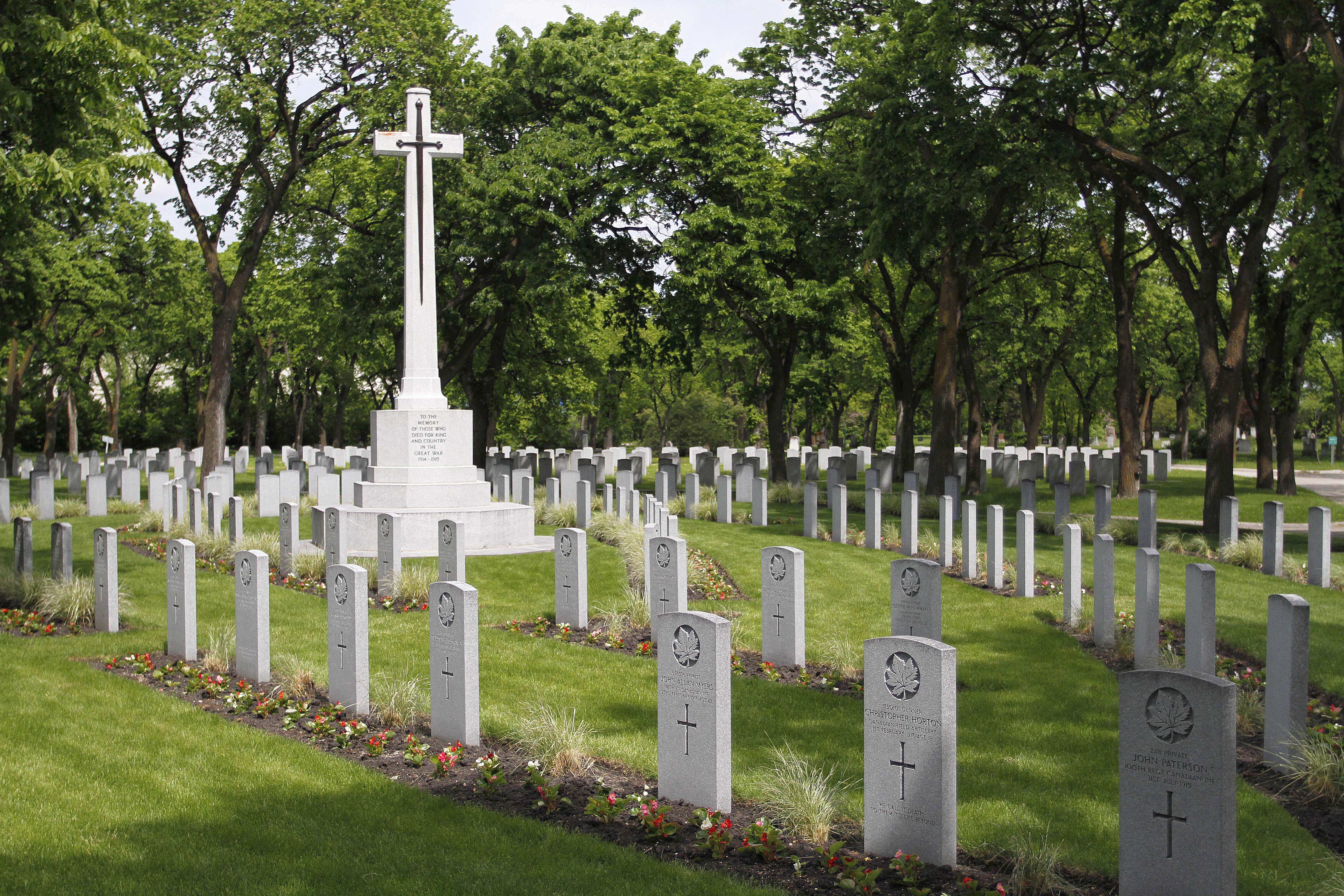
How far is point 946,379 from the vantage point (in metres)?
24.9

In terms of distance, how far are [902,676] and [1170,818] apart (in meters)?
1.36

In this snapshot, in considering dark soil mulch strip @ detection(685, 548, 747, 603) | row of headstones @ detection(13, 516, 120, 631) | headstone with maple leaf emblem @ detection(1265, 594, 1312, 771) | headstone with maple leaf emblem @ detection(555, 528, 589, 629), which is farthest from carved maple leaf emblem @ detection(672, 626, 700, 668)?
row of headstones @ detection(13, 516, 120, 631)

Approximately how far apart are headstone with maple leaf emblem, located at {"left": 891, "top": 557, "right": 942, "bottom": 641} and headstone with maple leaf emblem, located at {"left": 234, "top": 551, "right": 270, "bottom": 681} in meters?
5.39

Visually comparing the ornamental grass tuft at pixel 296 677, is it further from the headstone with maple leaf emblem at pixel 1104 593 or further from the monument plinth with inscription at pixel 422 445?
the headstone with maple leaf emblem at pixel 1104 593

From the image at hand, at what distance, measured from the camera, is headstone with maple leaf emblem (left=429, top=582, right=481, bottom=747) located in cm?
762

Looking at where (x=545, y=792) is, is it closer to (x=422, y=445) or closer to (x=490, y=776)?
(x=490, y=776)

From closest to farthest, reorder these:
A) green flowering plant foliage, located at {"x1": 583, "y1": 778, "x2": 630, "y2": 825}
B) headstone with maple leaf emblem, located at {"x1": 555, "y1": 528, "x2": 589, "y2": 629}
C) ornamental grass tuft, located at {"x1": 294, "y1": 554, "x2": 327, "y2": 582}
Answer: green flowering plant foliage, located at {"x1": 583, "y1": 778, "x2": 630, "y2": 825}
headstone with maple leaf emblem, located at {"x1": 555, "y1": 528, "x2": 589, "y2": 629}
ornamental grass tuft, located at {"x1": 294, "y1": 554, "x2": 327, "y2": 582}

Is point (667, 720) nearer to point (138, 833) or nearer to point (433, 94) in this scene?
point (138, 833)

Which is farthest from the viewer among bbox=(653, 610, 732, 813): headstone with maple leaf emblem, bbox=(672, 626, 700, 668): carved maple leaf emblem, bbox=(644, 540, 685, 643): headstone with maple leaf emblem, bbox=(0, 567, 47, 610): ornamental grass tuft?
bbox=(0, 567, 47, 610): ornamental grass tuft

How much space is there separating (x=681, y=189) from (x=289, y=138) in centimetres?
912

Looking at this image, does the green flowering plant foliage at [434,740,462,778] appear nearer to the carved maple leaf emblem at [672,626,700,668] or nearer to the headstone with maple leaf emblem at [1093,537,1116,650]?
the carved maple leaf emblem at [672,626,700,668]

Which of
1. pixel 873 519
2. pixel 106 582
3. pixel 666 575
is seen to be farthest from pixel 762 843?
pixel 873 519

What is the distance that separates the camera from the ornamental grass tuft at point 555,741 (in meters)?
6.96

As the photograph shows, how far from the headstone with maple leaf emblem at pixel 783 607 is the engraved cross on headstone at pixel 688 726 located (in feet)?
12.9
